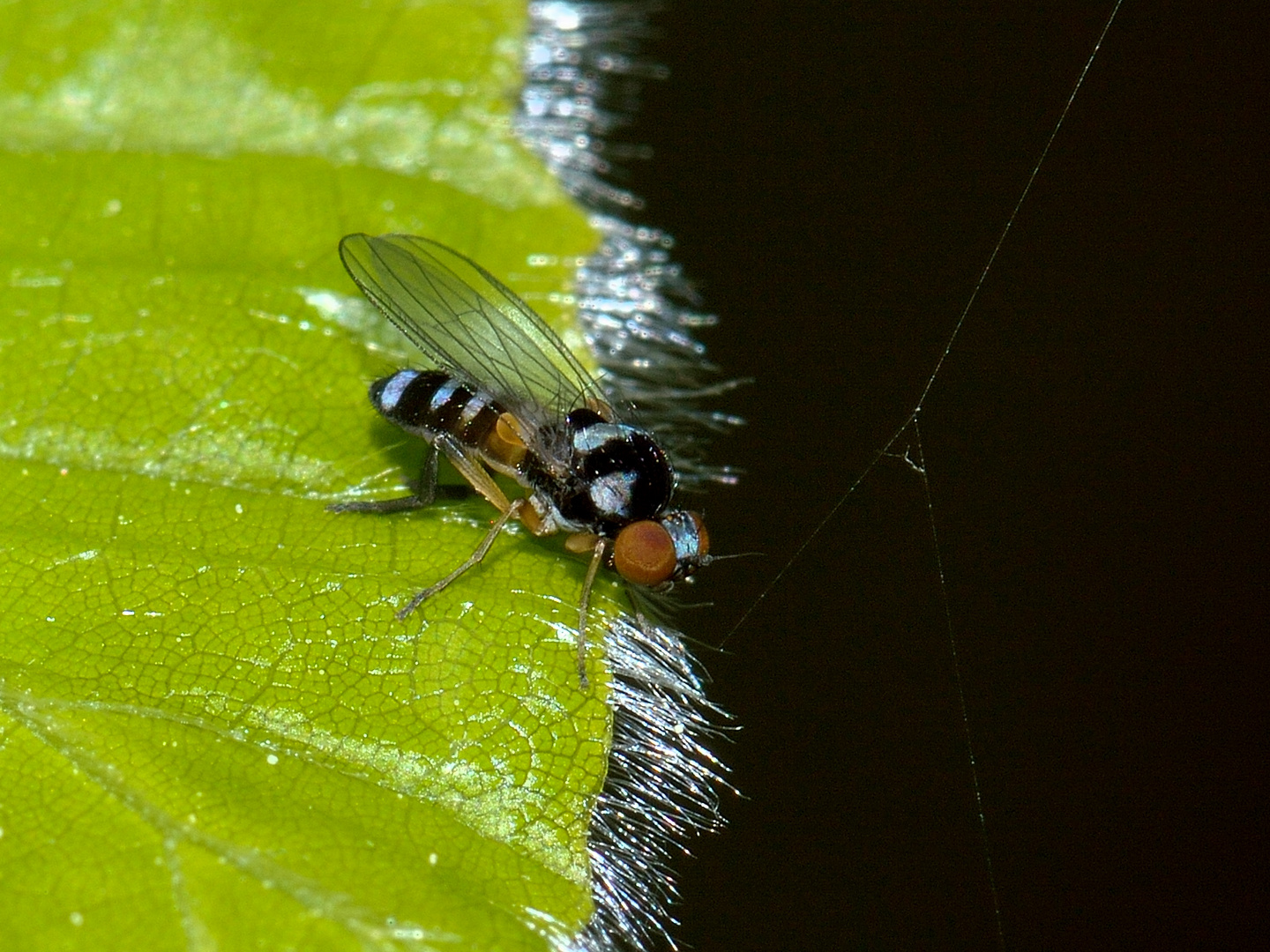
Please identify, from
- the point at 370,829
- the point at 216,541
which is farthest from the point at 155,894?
the point at 216,541

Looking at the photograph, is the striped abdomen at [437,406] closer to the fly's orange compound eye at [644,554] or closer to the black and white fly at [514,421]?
the black and white fly at [514,421]

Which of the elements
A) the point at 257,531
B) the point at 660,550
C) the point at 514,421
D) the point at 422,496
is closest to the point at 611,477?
the point at 660,550

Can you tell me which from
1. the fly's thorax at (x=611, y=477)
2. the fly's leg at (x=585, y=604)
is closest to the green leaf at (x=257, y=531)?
the fly's leg at (x=585, y=604)

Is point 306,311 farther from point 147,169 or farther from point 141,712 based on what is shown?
point 141,712

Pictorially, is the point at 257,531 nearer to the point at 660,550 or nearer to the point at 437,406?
the point at 437,406

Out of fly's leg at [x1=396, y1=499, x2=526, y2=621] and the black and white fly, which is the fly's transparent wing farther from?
fly's leg at [x1=396, y1=499, x2=526, y2=621]

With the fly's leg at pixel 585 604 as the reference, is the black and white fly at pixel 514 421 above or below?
above
